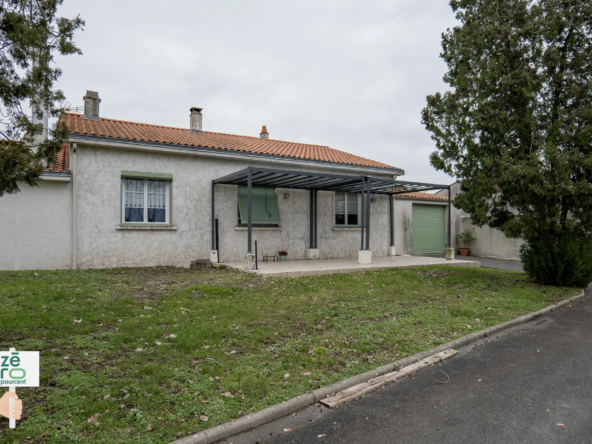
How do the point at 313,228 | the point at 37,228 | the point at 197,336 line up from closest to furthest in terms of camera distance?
the point at 197,336
the point at 37,228
the point at 313,228

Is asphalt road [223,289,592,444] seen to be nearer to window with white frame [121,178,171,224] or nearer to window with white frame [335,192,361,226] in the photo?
window with white frame [121,178,171,224]

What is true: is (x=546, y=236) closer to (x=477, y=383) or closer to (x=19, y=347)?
(x=477, y=383)

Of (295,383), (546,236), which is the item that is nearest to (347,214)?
(546,236)

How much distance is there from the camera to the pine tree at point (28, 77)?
415cm

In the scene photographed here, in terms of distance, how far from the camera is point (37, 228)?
10.3 metres

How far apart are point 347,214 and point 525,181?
300 inches

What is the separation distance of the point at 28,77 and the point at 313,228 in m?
11.0

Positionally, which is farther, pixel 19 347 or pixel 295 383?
pixel 19 347

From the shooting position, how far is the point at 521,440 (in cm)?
292

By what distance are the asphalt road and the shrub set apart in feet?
18.1

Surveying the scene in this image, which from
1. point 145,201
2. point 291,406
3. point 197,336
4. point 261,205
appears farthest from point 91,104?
point 291,406

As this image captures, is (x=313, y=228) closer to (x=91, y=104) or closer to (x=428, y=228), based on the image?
(x=428, y=228)

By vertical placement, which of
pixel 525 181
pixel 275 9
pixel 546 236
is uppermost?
pixel 275 9

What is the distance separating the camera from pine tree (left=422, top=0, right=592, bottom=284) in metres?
8.70
